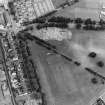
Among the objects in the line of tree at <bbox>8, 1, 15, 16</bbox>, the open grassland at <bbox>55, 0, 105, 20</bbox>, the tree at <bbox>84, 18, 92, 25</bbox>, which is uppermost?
the line of tree at <bbox>8, 1, 15, 16</bbox>

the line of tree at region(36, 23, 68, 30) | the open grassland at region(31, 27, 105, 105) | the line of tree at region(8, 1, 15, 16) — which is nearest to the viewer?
the open grassland at region(31, 27, 105, 105)

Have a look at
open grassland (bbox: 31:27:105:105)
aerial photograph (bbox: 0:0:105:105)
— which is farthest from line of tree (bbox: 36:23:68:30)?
open grassland (bbox: 31:27:105:105)

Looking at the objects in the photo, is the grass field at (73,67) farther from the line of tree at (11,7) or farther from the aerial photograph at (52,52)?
the line of tree at (11,7)

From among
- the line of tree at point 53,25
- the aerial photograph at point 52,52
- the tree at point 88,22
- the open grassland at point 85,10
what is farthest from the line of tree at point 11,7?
the tree at point 88,22

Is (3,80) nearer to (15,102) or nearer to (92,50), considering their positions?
(15,102)

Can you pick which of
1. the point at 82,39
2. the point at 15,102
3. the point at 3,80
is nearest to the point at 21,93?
the point at 15,102

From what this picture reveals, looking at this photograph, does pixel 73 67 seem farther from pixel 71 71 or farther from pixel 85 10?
pixel 85 10

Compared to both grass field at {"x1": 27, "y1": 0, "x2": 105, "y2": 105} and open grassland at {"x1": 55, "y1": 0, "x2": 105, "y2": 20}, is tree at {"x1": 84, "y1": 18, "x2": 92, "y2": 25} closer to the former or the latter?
open grassland at {"x1": 55, "y1": 0, "x2": 105, "y2": 20}

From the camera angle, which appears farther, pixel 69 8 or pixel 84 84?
pixel 69 8
